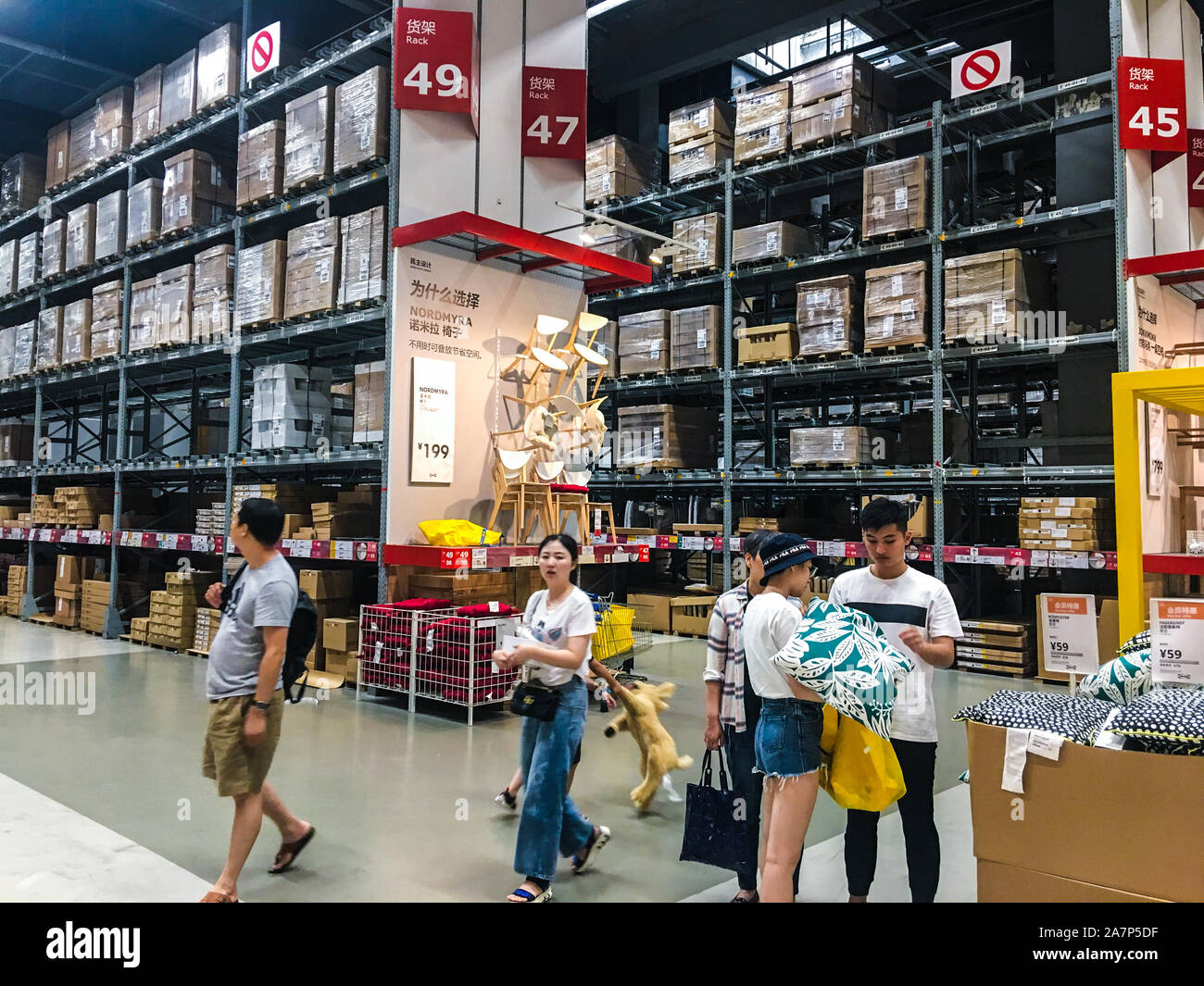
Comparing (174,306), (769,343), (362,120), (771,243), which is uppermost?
(362,120)

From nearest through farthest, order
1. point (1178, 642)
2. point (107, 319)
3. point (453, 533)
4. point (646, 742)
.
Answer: point (1178, 642) → point (646, 742) → point (453, 533) → point (107, 319)

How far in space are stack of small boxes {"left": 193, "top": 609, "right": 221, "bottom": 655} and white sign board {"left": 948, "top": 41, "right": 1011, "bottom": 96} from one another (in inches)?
355

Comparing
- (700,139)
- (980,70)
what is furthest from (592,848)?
(700,139)

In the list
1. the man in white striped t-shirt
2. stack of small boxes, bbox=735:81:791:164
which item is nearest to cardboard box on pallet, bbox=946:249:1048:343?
stack of small boxes, bbox=735:81:791:164

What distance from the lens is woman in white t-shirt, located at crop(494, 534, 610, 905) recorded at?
11.2ft

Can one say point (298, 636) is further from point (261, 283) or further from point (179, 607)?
point (179, 607)

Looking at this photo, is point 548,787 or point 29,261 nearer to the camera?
point 548,787

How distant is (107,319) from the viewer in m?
11.7

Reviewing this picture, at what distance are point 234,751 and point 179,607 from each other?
7.22 meters

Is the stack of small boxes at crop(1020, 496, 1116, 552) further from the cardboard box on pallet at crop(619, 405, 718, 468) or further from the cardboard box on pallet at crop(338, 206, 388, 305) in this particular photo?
the cardboard box on pallet at crop(338, 206, 388, 305)

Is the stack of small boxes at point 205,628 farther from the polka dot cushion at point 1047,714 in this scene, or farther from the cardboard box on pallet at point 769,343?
the polka dot cushion at point 1047,714

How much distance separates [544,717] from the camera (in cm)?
349

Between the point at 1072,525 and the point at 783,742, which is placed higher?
the point at 1072,525
